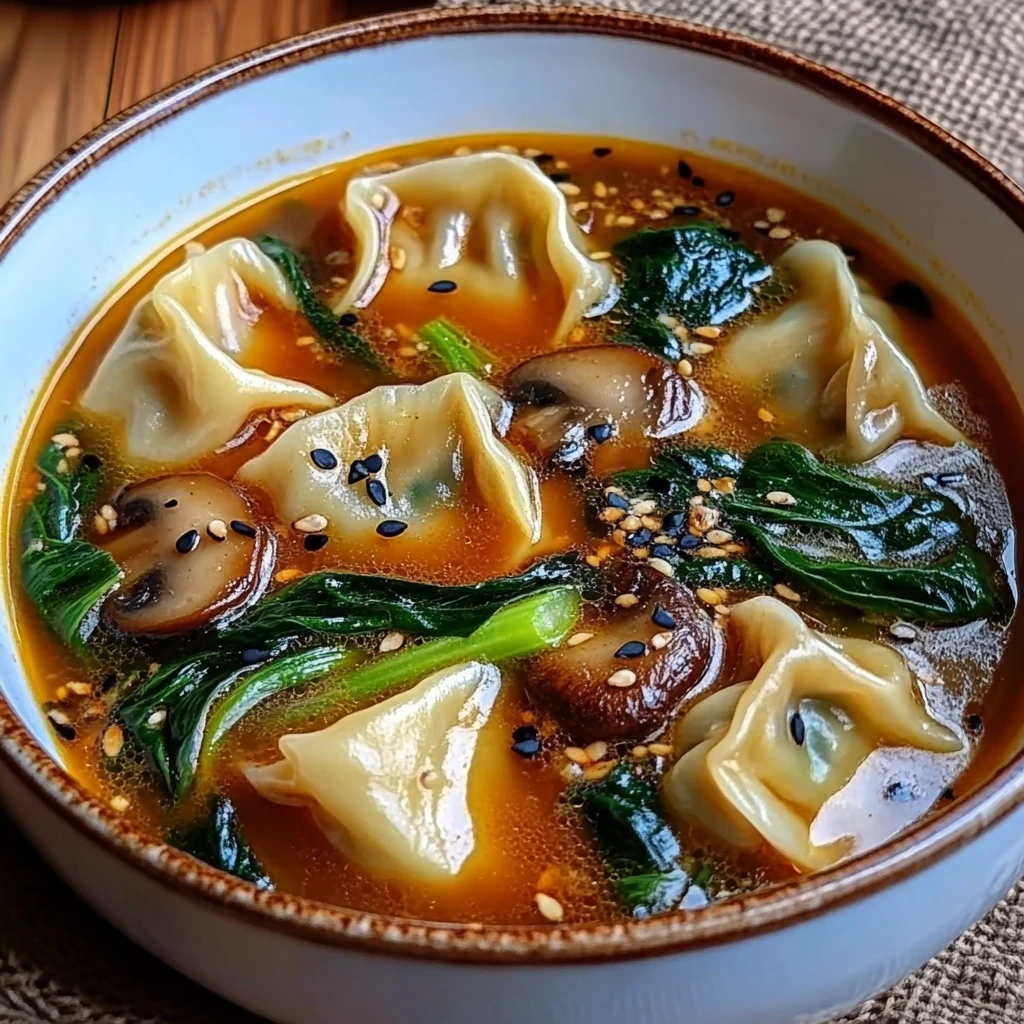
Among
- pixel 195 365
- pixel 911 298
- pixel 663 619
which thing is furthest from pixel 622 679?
pixel 911 298

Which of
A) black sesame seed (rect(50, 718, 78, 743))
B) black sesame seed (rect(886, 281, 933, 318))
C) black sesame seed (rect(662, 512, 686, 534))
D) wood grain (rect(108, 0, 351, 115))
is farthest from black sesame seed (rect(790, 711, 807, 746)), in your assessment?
wood grain (rect(108, 0, 351, 115))

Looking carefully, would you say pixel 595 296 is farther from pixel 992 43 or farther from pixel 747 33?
pixel 992 43

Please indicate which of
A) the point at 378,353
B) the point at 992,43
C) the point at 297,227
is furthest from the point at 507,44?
the point at 992,43

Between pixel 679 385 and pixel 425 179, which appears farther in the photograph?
pixel 425 179

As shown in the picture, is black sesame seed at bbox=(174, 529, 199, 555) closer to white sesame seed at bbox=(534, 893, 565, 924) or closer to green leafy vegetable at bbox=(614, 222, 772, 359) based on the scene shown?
white sesame seed at bbox=(534, 893, 565, 924)

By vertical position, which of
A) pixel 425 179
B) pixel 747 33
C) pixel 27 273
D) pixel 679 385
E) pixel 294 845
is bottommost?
pixel 294 845

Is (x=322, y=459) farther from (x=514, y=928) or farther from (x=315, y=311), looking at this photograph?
(x=514, y=928)

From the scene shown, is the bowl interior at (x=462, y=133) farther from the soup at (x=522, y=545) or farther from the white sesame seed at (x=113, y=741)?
the white sesame seed at (x=113, y=741)
